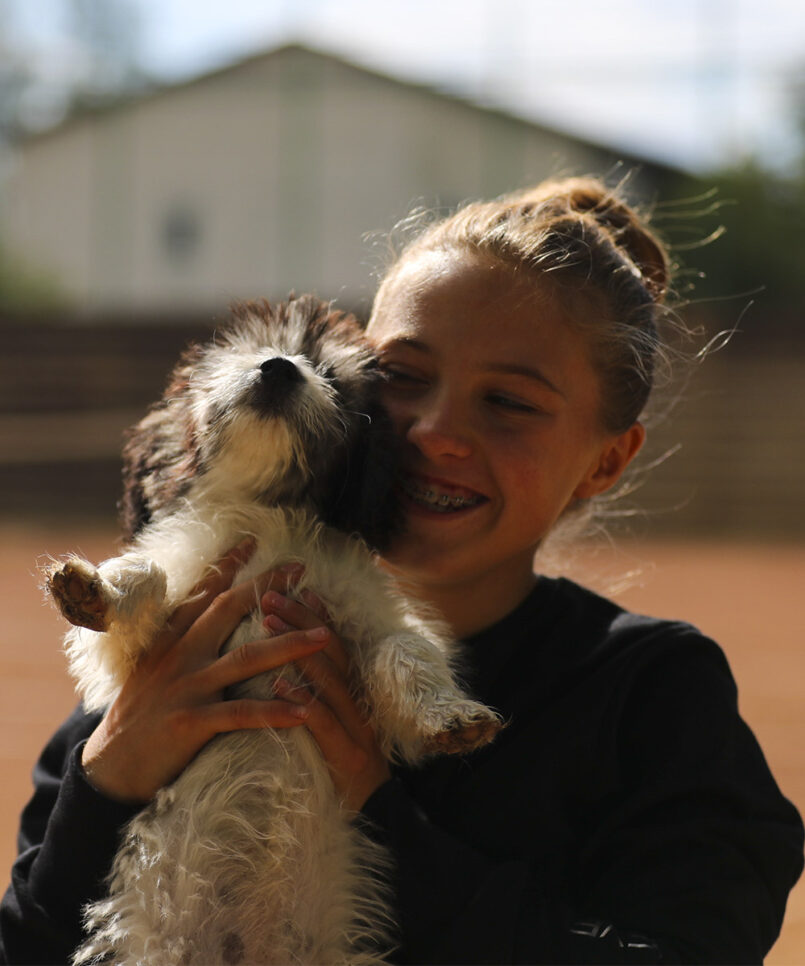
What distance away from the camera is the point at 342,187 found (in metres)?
21.4

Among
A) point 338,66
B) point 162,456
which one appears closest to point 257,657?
point 162,456

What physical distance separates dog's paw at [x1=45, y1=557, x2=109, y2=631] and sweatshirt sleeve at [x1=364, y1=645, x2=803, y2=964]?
0.64m

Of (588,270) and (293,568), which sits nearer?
(293,568)

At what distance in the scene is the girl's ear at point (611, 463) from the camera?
2854 millimetres

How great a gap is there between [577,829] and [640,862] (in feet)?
0.57

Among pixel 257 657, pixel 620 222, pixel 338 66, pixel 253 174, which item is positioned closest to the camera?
pixel 257 657

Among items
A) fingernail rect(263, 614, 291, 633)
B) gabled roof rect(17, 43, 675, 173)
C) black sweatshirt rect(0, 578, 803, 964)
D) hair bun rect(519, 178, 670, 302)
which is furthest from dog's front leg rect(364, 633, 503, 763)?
gabled roof rect(17, 43, 675, 173)

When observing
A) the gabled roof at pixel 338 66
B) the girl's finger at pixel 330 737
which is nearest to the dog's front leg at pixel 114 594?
the girl's finger at pixel 330 737

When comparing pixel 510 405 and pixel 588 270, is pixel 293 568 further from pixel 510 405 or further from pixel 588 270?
pixel 588 270

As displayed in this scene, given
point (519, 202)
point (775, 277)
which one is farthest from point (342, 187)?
point (519, 202)

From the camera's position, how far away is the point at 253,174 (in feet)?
72.1

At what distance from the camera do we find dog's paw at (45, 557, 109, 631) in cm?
223

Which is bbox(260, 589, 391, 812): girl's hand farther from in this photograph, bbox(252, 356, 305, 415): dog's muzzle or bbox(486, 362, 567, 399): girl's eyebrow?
bbox(486, 362, 567, 399): girl's eyebrow

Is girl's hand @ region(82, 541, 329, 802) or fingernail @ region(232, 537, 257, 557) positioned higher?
fingernail @ region(232, 537, 257, 557)
